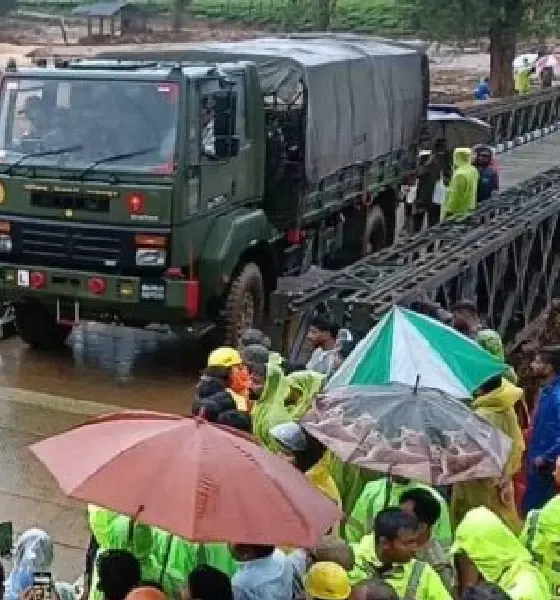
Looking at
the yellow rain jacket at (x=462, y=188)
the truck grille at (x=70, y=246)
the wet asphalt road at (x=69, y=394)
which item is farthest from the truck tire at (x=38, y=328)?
the yellow rain jacket at (x=462, y=188)

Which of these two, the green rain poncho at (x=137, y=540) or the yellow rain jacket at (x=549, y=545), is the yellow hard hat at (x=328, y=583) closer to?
the green rain poncho at (x=137, y=540)

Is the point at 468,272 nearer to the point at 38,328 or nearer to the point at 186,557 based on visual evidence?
the point at 38,328

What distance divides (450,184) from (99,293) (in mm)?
4388

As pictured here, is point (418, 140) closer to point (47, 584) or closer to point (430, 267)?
point (430, 267)

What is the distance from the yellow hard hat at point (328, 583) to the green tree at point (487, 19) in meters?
25.1

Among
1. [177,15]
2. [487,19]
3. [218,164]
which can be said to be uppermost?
[487,19]

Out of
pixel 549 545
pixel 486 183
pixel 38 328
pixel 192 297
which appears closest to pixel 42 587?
pixel 549 545

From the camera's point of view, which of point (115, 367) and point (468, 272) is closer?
point (468, 272)

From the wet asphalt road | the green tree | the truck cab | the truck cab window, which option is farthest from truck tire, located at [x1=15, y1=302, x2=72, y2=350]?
the green tree

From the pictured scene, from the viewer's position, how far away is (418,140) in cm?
1478

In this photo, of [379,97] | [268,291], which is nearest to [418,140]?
[379,97]

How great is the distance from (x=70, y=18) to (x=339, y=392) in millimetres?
75427

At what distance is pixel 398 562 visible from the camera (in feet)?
14.1

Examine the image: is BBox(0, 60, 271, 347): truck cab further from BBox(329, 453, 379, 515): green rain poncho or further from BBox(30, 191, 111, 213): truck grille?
BBox(329, 453, 379, 515): green rain poncho
